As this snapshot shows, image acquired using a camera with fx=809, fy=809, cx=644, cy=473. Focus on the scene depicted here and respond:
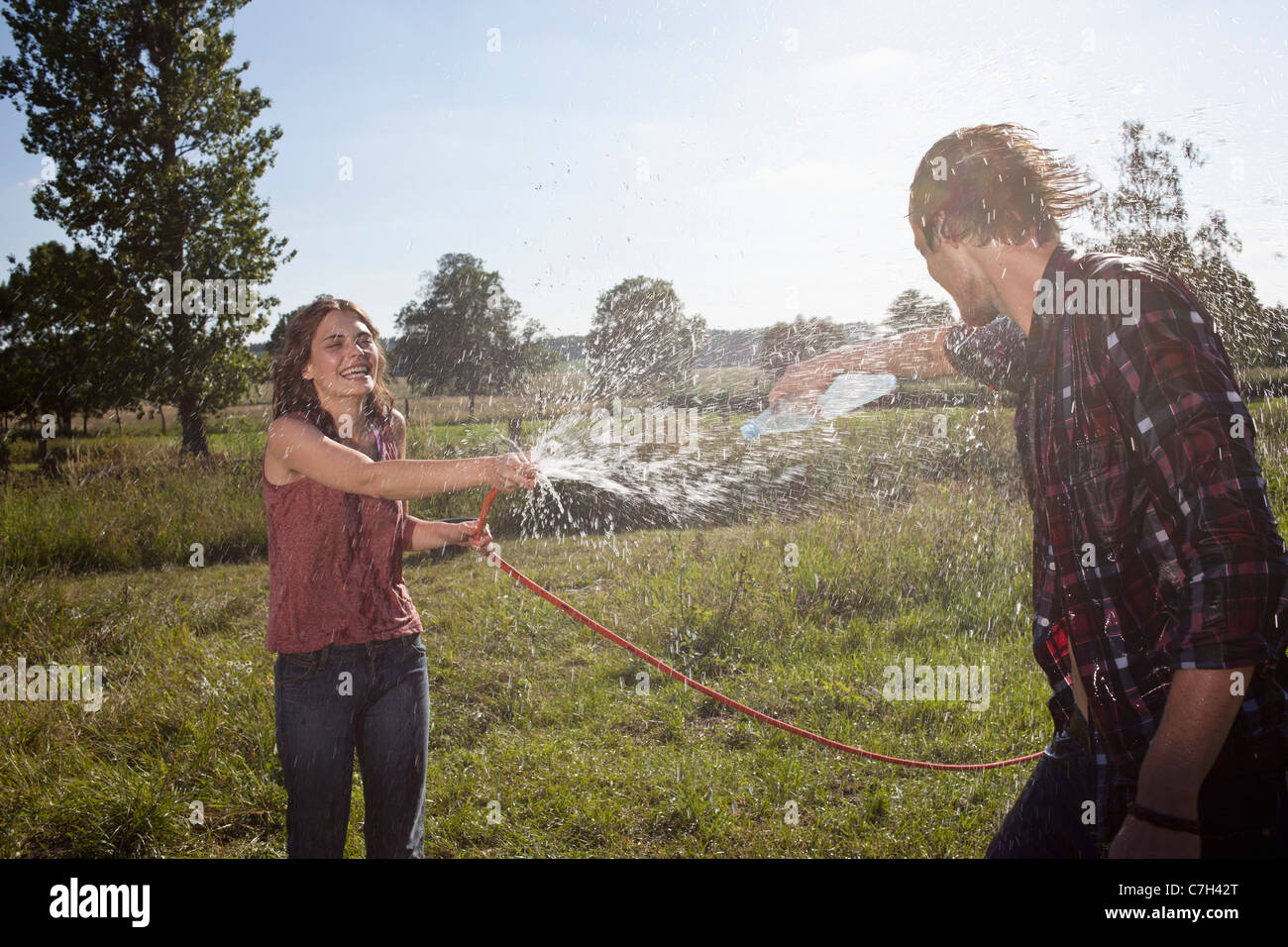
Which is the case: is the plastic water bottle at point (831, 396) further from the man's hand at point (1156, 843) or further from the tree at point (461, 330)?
the tree at point (461, 330)

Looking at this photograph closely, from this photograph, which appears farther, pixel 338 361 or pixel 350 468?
pixel 338 361

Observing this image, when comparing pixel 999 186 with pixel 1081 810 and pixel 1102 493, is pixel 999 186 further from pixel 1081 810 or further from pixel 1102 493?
pixel 1081 810

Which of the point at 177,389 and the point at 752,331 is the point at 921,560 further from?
the point at 177,389

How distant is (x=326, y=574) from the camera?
2654 millimetres

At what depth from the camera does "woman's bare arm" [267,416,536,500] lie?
8.56ft

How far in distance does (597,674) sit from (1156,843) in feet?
15.7

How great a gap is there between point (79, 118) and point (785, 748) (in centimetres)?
2114

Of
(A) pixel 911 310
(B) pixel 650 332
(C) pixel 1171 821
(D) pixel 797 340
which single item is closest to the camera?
(C) pixel 1171 821

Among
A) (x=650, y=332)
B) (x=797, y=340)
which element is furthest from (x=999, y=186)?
(x=650, y=332)

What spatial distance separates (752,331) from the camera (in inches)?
411

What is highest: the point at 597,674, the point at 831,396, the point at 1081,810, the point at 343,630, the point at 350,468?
the point at 831,396

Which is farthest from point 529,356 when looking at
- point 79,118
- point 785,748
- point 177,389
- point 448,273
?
point 785,748

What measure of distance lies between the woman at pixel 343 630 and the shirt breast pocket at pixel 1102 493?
1666 millimetres

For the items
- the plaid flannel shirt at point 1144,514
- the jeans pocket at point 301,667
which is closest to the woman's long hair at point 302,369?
the jeans pocket at point 301,667
